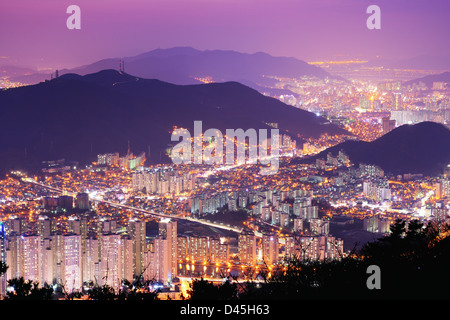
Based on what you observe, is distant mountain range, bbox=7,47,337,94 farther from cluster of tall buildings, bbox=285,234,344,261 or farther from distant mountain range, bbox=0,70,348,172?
cluster of tall buildings, bbox=285,234,344,261

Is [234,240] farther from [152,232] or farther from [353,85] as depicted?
[353,85]

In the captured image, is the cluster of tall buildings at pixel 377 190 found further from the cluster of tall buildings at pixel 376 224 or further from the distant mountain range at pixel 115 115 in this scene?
the distant mountain range at pixel 115 115

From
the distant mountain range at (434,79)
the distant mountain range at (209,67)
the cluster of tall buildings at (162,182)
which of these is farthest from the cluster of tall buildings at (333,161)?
the distant mountain range at (434,79)

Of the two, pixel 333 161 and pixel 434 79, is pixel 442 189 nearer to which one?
pixel 333 161

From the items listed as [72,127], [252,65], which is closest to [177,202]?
[72,127]

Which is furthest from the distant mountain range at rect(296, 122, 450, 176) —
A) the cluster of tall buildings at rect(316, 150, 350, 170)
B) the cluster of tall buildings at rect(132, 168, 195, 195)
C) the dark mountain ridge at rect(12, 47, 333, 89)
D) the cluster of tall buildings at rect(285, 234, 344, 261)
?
the dark mountain ridge at rect(12, 47, 333, 89)

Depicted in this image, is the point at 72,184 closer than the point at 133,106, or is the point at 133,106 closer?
the point at 72,184
